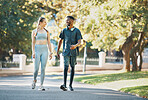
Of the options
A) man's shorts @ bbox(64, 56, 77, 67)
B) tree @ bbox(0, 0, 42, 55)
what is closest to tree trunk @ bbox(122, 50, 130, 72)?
tree @ bbox(0, 0, 42, 55)

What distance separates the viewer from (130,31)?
2597 cm

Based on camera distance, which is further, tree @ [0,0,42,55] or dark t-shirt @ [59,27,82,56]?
tree @ [0,0,42,55]

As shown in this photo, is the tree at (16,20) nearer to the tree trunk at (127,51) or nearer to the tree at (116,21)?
the tree at (116,21)

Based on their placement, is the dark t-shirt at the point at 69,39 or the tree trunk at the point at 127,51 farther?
the tree trunk at the point at 127,51

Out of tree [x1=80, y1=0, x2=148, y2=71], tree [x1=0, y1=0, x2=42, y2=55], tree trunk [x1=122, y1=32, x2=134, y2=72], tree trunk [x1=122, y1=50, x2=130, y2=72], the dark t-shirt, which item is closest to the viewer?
the dark t-shirt

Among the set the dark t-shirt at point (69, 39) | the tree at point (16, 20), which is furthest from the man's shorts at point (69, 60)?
the tree at point (16, 20)

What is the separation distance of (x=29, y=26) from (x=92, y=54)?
80.9 ft

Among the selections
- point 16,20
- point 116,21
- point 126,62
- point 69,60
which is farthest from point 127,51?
point 69,60

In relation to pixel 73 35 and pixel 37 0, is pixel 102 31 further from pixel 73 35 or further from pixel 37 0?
pixel 73 35

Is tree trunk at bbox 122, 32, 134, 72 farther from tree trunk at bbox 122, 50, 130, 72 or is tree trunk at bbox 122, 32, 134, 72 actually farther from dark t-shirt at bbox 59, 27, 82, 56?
dark t-shirt at bbox 59, 27, 82, 56

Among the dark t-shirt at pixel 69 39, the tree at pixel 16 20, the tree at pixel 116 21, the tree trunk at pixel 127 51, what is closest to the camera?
the dark t-shirt at pixel 69 39

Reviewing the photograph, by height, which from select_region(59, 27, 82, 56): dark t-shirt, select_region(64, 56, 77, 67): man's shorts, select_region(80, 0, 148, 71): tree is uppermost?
select_region(80, 0, 148, 71): tree

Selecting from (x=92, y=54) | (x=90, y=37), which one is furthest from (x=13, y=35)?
(x=92, y=54)

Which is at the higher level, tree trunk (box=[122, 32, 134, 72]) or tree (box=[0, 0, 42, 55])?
tree (box=[0, 0, 42, 55])
